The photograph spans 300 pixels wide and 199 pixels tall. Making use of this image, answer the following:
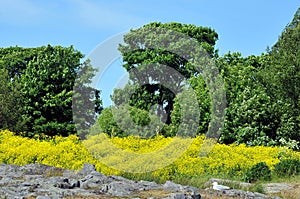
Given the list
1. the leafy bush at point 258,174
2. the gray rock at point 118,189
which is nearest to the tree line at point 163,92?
the leafy bush at point 258,174

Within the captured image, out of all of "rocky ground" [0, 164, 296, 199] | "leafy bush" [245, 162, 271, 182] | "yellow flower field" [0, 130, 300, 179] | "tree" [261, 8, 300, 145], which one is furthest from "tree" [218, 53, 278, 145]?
"rocky ground" [0, 164, 296, 199]

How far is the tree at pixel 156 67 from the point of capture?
28.6m

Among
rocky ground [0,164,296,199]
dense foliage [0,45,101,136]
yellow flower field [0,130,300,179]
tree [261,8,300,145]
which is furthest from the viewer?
dense foliage [0,45,101,136]

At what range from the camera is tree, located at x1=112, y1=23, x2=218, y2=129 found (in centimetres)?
2862

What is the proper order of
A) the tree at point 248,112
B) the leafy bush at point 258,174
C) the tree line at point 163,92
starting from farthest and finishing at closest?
the tree at point 248,112
the tree line at point 163,92
the leafy bush at point 258,174

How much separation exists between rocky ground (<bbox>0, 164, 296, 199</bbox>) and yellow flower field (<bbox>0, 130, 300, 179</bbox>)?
2640mm

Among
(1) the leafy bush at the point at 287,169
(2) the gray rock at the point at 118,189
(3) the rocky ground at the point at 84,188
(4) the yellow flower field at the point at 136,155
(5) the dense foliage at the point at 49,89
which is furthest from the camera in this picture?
(5) the dense foliage at the point at 49,89

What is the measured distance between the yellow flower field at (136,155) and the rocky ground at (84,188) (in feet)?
8.66

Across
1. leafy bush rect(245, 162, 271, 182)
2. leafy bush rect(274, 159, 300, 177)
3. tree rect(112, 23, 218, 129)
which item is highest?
tree rect(112, 23, 218, 129)

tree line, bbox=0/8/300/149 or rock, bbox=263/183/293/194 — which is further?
tree line, bbox=0/8/300/149

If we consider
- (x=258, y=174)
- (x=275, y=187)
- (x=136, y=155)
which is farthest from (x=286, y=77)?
(x=136, y=155)

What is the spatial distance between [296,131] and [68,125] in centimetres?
1223

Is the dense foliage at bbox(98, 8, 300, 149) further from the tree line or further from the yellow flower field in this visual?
the yellow flower field

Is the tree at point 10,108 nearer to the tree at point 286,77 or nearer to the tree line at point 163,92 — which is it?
the tree line at point 163,92
